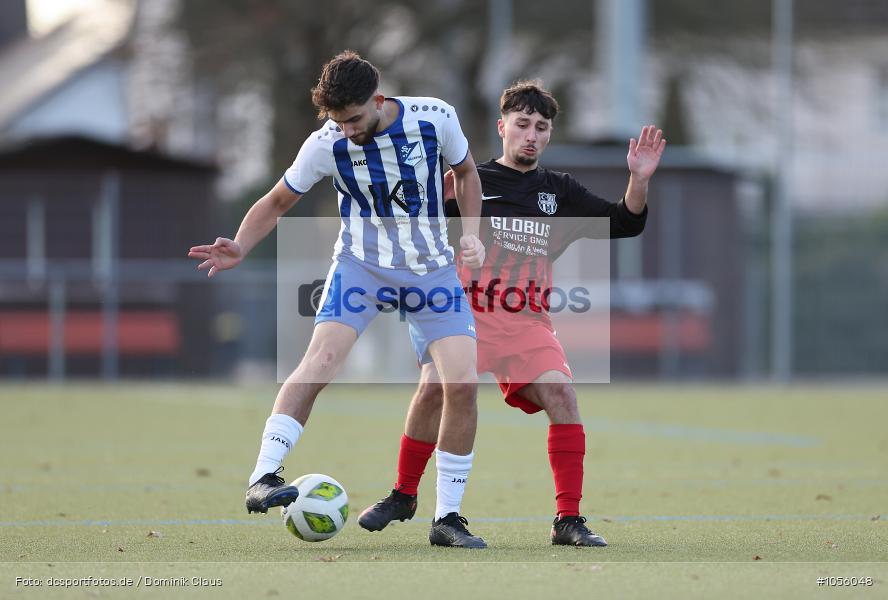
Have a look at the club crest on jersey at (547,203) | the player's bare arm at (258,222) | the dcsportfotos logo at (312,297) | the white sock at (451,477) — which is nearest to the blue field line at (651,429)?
the dcsportfotos logo at (312,297)

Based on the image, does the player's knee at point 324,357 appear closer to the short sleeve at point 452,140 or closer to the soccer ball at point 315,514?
the soccer ball at point 315,514

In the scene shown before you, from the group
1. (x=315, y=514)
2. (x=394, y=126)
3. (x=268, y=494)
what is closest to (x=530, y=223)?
(x=394, y=126)

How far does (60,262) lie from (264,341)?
11.5ft

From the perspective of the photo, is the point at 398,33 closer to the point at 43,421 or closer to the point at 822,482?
the point at 43,421

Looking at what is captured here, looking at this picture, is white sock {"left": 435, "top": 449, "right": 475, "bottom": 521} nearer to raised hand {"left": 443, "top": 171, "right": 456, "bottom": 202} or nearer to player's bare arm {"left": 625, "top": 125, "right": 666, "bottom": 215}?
raised hand {"left": 443, "top": 171, "right": 456, "bottom": 202}

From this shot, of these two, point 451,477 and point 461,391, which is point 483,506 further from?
point 461,391

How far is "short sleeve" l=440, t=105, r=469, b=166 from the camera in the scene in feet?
21.5

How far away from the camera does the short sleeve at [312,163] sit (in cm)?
646

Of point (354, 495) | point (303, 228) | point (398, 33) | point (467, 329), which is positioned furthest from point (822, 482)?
point (398, 33)

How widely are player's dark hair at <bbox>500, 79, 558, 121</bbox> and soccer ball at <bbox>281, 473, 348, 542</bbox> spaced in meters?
1.85

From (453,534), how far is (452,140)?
5.36ft

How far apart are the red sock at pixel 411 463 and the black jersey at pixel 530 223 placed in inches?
27.0

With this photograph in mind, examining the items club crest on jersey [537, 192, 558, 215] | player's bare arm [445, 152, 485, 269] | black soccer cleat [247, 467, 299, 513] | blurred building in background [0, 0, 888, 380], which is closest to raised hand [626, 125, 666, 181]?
club crest on jersey [537, 192, 558, 215]

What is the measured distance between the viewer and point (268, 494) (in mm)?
6008
